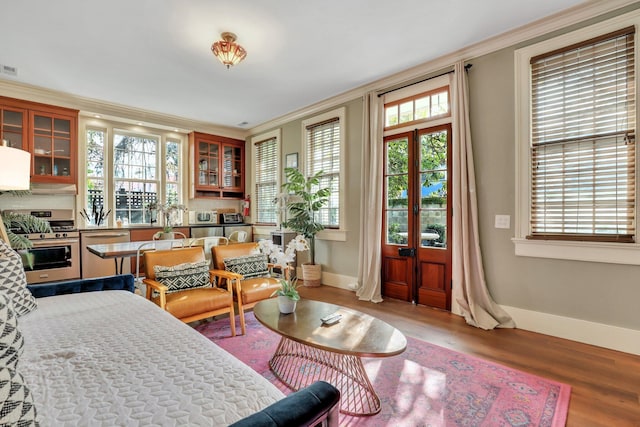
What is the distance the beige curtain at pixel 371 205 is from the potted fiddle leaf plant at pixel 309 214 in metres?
0.77

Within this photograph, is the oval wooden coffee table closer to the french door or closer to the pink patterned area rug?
the pink patterned area rug

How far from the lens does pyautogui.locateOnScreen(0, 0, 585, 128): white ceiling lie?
268cm

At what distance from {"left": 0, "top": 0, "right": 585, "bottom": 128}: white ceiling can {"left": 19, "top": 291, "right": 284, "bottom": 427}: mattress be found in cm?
265

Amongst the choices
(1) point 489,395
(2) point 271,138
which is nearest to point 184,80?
(2) point 271,138

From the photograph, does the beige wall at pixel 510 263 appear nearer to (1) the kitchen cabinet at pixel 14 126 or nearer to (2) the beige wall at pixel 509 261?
(2) the beige wall at pixel 509 261

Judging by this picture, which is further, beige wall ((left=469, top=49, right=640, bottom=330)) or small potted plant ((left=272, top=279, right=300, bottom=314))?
beige wall ((left=469, top=49, right=640, bottom=330))

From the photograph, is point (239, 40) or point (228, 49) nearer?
point (228, 49)

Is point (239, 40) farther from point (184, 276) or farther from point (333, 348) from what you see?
point (333, 348)

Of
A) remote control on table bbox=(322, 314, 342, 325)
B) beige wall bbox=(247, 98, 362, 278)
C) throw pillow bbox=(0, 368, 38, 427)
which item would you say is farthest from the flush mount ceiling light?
throw pillow bbox=(0, 368, 38, 427)

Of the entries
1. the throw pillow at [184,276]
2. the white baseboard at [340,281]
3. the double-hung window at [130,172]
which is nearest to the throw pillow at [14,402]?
the throw pillow at [184,276]

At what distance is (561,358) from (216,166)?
623 cm

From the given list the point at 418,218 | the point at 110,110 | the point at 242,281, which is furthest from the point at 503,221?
the point at 110,110

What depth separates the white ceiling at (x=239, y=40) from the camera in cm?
268

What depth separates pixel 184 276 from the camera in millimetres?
2883
